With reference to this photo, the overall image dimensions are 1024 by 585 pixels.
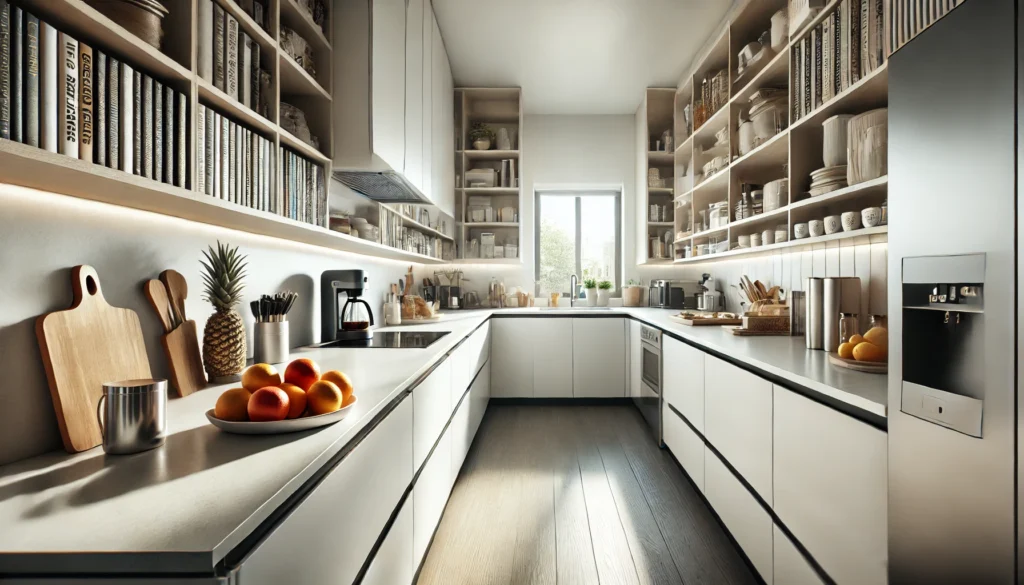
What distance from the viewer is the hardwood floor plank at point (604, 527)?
1855 mm

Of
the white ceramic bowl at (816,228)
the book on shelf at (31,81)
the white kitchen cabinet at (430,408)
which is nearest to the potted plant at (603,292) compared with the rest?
the white ceramic bowl at (816,228)

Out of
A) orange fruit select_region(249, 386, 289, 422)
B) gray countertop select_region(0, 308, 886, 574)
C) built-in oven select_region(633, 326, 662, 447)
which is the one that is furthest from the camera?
built-in oven select_region(633, 326, 662, 447)

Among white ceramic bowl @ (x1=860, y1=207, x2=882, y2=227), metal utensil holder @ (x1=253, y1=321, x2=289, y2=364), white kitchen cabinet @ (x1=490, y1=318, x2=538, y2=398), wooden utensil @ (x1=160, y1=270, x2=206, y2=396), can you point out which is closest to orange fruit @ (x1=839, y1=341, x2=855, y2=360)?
white ceramic bowl @ (x1=860, y1=207, x2=882, y2=227)

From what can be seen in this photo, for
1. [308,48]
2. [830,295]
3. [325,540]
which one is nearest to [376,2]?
[308,48]

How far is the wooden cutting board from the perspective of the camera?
907mm

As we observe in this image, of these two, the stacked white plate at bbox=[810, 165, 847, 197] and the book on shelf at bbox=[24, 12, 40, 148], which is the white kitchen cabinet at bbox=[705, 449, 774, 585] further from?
the book on shelf at bbox=[24, 12, 40, 148]

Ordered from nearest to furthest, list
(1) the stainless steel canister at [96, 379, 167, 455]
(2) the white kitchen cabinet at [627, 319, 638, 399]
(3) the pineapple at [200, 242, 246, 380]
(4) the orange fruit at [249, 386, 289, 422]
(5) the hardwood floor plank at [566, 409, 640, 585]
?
(1) the stainless steel canister at [96, 379, 167, 455] < (4) the orange fruit at [249, 386, 289, 422] < (3) the pineapple at [200, 242, 246, 380] < (5) the hardwood floor plank at [566, 409, 640, 585] < (2) the white kitchen cabinet at [627, 319, 638, 399]

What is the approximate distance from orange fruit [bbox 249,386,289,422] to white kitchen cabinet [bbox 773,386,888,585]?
1351mm

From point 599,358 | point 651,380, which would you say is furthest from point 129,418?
point 599,358

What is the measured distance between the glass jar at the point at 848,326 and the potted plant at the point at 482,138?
3.62 m

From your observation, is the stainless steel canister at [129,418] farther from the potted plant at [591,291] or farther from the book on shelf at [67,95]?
the potted plant at [591,291]

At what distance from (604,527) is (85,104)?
2.30 metres

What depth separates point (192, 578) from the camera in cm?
57

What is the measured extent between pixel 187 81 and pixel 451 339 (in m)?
1.55
